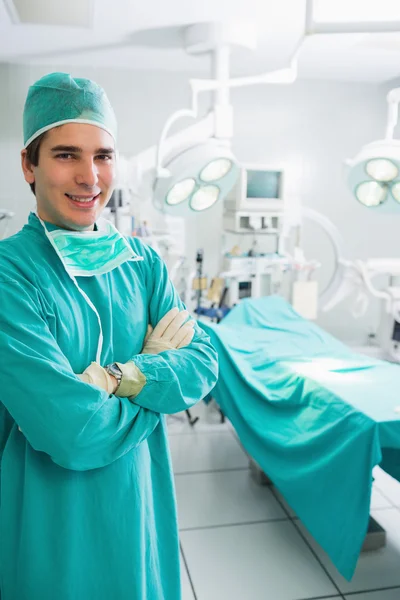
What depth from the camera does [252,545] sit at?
7.29ft

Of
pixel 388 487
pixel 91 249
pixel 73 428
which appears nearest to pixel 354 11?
pixel 91 249

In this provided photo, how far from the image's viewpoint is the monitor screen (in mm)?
3559

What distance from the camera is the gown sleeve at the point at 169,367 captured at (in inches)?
42.6

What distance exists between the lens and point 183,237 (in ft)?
15.4

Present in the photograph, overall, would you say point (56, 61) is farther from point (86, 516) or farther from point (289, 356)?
point (86, 516)

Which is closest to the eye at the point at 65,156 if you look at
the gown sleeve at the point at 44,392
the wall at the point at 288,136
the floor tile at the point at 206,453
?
the gown sleeve at the point at 44,392

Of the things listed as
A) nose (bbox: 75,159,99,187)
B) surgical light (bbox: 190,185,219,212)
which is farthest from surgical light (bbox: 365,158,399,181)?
nose (bbox: 75,159,99,187)

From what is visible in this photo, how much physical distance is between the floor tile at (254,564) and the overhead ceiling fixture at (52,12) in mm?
2832

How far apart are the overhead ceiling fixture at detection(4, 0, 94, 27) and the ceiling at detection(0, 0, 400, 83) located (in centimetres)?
2

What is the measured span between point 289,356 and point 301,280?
1.25 m

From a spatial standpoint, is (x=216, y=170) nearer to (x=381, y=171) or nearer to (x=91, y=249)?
(x=381, y=171)

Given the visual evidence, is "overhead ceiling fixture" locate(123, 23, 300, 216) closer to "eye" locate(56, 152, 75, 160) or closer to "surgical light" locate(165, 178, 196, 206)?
"surgical light" locate(165, 178, 196, 206)

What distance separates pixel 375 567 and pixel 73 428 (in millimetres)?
1697

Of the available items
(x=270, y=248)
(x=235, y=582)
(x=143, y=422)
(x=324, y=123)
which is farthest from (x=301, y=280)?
(x=143, y=422)
